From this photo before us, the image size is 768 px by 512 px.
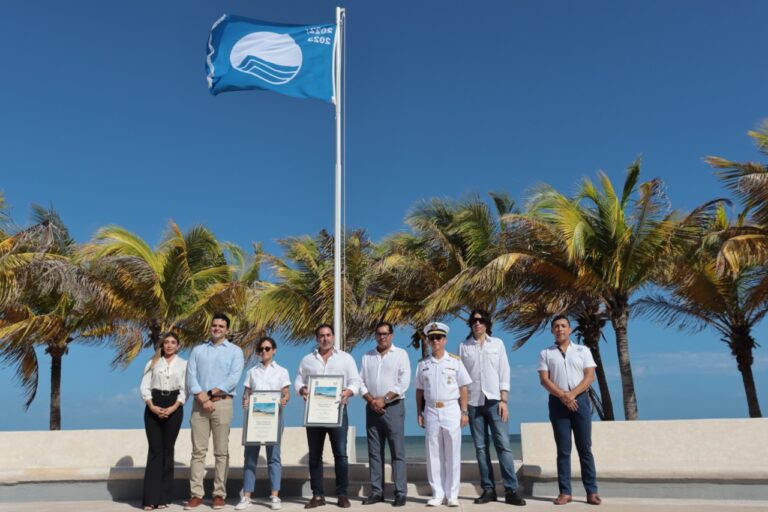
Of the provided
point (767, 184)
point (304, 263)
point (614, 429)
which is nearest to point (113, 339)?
point (304, 263)

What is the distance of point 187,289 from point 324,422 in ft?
29.8

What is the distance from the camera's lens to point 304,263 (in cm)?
1575

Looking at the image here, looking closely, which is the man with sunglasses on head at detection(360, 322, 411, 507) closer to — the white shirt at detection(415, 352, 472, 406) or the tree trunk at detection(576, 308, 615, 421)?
the white shirt at detection(415, 352, 472, 406)

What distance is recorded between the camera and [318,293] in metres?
15.3

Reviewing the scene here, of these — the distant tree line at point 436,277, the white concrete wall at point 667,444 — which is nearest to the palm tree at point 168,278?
the distant tree line at point 436,277

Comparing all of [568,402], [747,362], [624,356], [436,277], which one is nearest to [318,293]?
[436,277]

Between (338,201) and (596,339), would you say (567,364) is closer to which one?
(338,201)

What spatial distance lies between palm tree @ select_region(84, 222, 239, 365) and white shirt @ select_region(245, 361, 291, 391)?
25.2 feet

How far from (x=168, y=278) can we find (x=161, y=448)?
25.7ft

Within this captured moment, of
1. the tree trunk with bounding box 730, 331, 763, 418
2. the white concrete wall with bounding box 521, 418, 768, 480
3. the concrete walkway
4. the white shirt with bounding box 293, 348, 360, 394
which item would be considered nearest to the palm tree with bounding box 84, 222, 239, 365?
the concrete walkway

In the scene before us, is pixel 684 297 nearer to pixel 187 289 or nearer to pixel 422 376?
pixel 422 376

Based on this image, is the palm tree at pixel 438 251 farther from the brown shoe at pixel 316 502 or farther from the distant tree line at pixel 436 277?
the brown shoe at pixel 316 502

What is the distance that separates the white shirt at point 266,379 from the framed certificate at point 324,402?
0.51m

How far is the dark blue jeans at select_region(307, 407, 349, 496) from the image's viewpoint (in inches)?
278
